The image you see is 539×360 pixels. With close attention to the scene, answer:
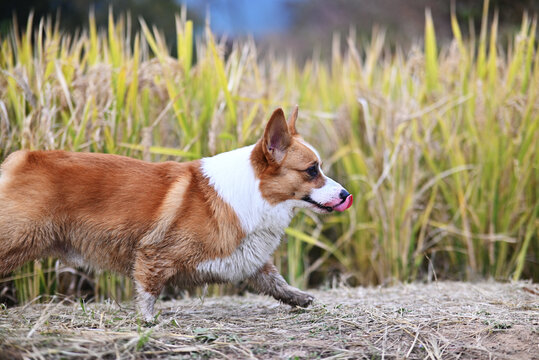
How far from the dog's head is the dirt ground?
0.58 metres

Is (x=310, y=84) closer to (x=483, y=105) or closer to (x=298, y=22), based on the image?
(x=483, y=105)

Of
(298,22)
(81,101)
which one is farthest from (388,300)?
(298,22)

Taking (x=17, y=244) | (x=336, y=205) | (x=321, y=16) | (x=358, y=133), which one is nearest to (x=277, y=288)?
(x=336, y=205)

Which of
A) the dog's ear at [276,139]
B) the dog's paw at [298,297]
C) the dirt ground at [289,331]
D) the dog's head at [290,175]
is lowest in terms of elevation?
the dirt ground at [289,331]

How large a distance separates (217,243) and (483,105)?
108 inches

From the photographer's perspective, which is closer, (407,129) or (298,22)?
(407,129)

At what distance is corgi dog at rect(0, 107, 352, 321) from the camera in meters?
2.69

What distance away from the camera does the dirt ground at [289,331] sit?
7.09ft

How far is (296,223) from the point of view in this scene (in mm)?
4465

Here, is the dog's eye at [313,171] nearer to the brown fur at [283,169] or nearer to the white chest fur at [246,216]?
the brown fur at [283,169]

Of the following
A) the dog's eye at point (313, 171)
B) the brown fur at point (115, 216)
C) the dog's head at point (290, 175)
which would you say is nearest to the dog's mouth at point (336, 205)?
the dog's head at point (290, 175)

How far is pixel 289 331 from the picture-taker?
2525 millimetres

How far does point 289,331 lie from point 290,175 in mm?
761

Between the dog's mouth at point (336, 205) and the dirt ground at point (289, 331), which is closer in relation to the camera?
the dirt ground at point (289, 331)
